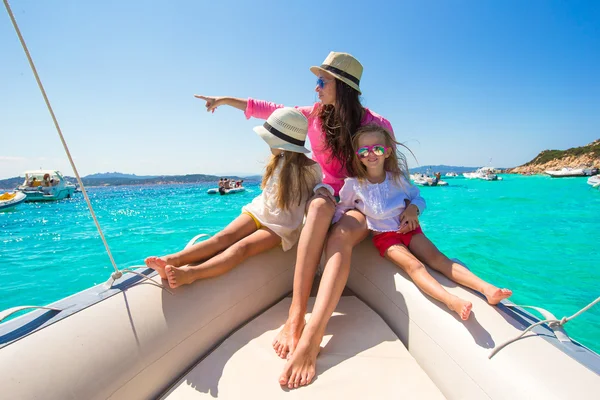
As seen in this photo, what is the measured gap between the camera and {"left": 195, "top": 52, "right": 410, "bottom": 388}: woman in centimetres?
149

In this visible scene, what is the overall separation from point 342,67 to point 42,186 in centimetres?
3085

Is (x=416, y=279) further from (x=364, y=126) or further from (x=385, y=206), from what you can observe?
(x=364, y=126)

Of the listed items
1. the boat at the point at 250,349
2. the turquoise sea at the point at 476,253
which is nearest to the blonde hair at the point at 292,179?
the boat at the point at 250,349

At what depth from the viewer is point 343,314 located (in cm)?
196

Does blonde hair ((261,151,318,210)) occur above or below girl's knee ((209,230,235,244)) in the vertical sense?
above

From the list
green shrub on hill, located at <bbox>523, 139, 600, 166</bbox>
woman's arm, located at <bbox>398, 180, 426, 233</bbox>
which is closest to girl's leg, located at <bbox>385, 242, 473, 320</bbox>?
woman's arm, located at <bbox>398, 180, 426, 233</bbox>

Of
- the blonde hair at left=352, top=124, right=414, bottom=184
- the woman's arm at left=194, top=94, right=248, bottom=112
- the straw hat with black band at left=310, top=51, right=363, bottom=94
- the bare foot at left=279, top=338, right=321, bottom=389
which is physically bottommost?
the bare foot at left=279, top=338, right=321, bottom=389

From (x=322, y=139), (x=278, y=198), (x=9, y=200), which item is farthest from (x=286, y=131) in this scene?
(x=9, y=200)

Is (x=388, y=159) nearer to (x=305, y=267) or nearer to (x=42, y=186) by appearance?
(x=305, y=267)

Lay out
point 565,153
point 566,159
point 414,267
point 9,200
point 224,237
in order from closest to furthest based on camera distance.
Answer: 1. point 414,267
2. point 224,237
3. point 9,200
4. point 566,159
5. point 565,153

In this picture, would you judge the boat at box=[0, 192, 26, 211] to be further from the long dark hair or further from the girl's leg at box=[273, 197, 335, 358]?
the girl's leg at box=[273, 197, 335, 358]

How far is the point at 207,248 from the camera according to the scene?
1.83 meters

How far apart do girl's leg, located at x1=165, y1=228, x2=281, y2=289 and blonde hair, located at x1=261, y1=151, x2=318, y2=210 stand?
234mm

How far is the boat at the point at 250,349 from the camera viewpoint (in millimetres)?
1049
